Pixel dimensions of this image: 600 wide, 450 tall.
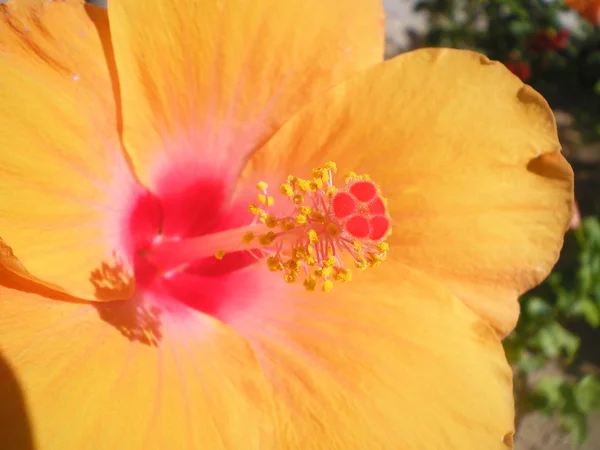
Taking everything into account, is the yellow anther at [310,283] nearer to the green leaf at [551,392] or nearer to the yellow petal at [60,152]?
the yellow petal at [60,152]

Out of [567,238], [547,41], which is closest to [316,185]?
[567,238]

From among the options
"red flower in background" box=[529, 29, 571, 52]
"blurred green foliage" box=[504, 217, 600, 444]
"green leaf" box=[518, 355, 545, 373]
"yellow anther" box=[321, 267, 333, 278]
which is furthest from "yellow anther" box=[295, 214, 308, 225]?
"red flower in background" box=[529, 29, 571, 52]

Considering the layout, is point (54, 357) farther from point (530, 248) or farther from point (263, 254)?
point (530, 248)

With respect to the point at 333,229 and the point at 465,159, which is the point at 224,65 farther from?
the point at 465,159

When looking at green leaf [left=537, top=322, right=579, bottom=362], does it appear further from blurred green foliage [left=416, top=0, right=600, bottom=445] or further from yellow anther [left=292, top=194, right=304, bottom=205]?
yellow anther [left=292, top=194, right=304, bottom=205]

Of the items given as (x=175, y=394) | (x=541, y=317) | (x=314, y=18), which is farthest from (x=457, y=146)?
(x=541, y=317)

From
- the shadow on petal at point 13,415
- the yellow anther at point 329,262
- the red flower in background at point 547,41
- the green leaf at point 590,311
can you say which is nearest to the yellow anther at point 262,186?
the yellow anther at point 329,262
